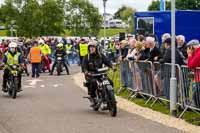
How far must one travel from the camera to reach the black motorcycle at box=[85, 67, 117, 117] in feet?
43.0

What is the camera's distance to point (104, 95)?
44.1 ft

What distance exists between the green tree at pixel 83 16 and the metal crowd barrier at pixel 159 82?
52.0m

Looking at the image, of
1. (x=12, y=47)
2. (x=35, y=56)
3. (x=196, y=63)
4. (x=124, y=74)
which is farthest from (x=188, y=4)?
(x=196, y=63)

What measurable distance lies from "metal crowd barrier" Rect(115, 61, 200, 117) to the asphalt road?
1.02 meters

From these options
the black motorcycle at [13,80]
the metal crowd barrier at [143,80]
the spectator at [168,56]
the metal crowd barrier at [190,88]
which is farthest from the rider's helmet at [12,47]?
the metal crowd barrier at [190,88]

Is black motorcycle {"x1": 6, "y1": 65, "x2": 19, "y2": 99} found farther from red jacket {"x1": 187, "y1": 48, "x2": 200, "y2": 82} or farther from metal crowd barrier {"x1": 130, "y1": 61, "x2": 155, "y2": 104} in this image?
red jacket {"x1": 187, "y1": 48, "x2": 200, "y2": 82}

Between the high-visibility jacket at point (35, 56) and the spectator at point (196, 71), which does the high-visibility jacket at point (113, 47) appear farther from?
the spectator at point (196, 71)

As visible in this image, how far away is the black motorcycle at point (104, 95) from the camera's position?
13102mm

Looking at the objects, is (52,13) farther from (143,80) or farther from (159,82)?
(159,82)

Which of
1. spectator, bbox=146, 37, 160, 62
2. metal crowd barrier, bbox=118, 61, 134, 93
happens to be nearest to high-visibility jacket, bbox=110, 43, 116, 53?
metal crowd barrier, bbox=118, 61, 134, 93

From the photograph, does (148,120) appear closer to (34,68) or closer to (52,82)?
(52,82)

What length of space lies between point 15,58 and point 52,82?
20.9ft

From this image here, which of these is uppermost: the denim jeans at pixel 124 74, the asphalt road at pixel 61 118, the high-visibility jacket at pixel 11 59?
the high-visibility jacket at pixel 11 59

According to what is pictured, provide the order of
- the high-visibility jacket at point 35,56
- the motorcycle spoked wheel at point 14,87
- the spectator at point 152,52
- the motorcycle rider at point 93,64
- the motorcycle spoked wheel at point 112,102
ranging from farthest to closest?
the high-visibility jacket at point 35,56 → the motorcycle spoked wheel at point 14,87 → the spectator at point 152,52 → the motorcycle rider at point 93,64 → the motorcycle spoked wheel at point 112,102
